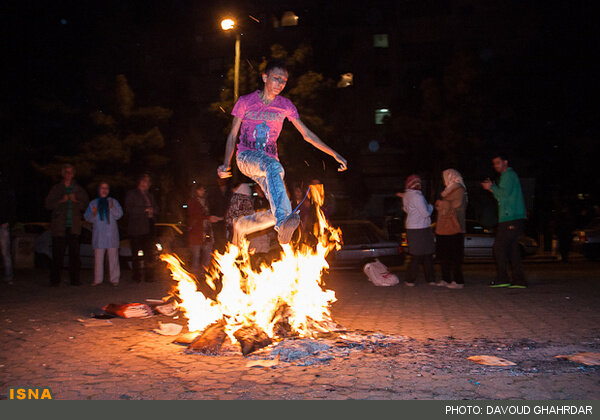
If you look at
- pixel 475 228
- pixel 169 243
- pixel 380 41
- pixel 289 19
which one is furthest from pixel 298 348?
pixel 289 19

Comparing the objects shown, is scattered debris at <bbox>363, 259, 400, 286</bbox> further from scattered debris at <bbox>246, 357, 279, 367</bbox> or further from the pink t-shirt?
scattered debris at <bbox>246, 357, 279, 367</bbox>

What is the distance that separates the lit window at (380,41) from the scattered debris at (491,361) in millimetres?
36932

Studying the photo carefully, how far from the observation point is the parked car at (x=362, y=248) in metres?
15.3

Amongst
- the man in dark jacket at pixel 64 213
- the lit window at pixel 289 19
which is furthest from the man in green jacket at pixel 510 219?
the lit window at pixel 289 19

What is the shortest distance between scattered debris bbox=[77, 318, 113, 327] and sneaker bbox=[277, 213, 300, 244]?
312 cm

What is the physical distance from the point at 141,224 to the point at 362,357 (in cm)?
777

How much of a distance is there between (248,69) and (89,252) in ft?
36.7

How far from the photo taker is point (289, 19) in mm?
42125

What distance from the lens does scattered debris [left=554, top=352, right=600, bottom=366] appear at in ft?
17.1

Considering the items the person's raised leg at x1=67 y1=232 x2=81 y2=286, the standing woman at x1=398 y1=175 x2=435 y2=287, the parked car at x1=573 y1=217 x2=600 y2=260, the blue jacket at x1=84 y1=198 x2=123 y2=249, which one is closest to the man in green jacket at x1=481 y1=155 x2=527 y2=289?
the standing woman at x1=398 y1=175 x2=435 y2=287

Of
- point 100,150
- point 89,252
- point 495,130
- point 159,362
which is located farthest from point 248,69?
point 159,362

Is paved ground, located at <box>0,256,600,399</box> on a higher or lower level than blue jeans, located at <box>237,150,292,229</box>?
lower

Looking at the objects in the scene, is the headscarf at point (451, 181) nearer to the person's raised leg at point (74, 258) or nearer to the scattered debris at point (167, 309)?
the scattered debris at point (167, 309)

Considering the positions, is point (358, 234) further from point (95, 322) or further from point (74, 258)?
point (95, 322)
